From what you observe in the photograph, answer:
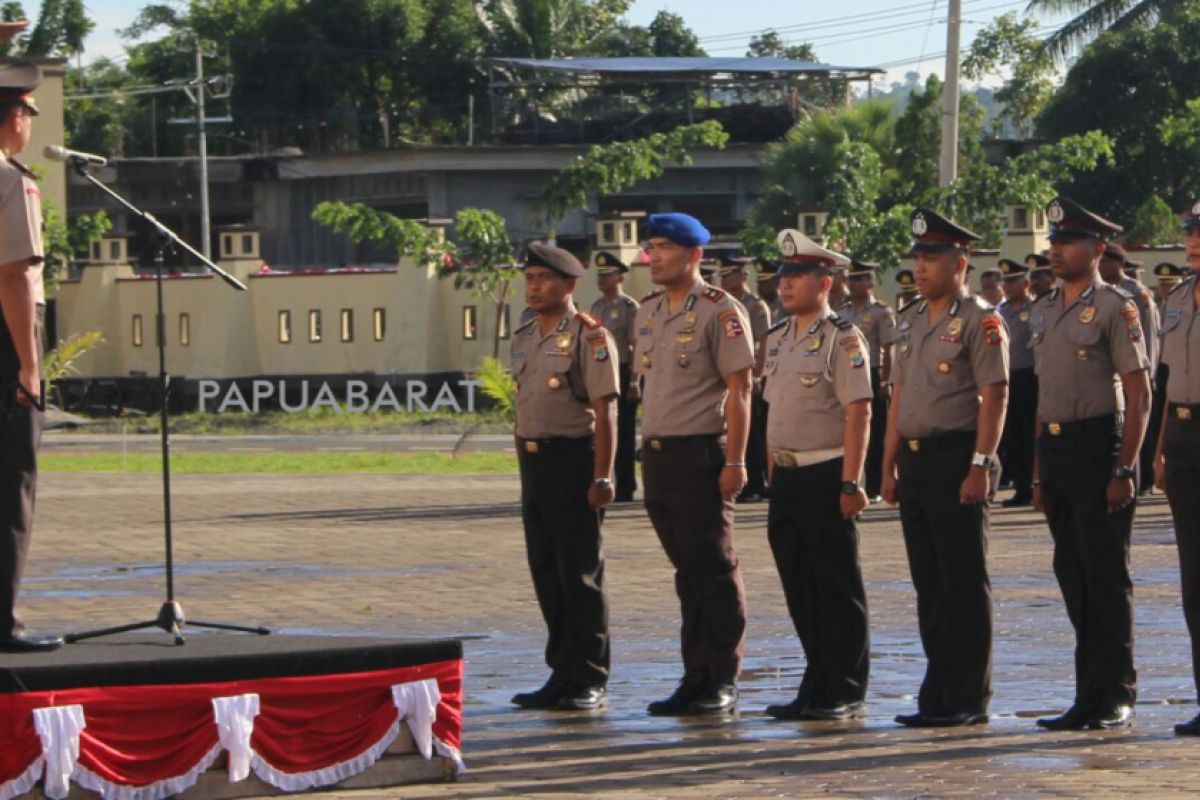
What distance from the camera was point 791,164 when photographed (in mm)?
47156

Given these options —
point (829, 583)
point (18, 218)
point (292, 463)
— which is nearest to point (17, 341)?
point (18, 218)

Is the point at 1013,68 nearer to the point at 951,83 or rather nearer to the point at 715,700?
the point at 951,83

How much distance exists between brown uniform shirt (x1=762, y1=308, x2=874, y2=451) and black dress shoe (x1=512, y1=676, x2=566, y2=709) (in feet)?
4.31

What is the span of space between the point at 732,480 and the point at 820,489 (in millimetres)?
349

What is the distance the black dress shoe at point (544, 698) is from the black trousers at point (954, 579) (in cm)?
148

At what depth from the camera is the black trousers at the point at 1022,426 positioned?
754 inches

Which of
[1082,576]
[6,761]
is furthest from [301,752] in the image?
[1082,576]

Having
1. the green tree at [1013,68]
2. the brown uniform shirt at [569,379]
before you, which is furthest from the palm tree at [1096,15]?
A: the brown uniform shirt at [569,379]

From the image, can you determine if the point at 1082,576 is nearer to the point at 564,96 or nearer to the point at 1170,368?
the point at 1170,368

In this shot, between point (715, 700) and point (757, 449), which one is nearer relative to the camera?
point (715, 700)

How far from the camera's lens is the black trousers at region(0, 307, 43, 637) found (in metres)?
7.61

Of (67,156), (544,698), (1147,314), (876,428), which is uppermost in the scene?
(67,156)

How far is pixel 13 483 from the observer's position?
7.66 meters

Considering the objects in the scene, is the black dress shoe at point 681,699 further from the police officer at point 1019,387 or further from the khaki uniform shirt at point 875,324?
the police officer at point 1019,387
